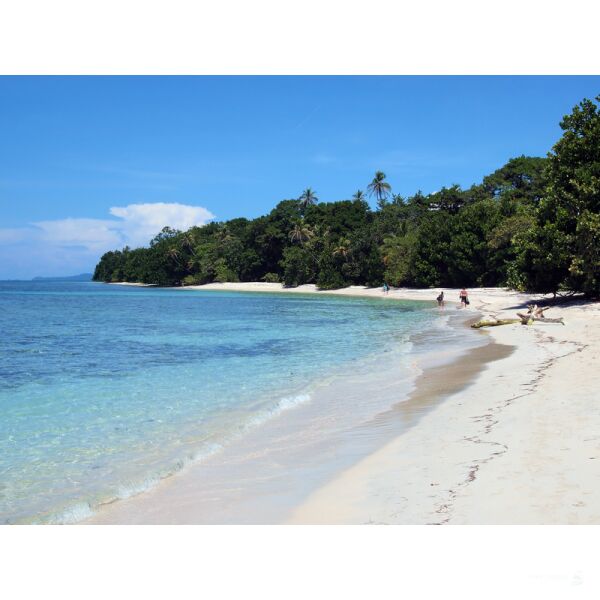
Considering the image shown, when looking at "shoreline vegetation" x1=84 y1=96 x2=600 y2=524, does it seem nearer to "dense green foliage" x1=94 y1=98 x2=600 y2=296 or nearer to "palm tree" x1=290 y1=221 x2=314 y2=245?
"dense green foliage" x1=94 y1=98 x2=600 y2=296

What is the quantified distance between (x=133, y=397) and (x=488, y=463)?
318 inches

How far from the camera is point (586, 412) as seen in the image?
7473mm

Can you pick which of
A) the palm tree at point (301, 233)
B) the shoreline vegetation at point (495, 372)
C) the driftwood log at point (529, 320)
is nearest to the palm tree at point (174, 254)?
the palm tree at point (301, 233)

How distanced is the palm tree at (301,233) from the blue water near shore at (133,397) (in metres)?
57.3

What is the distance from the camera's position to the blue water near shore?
6.88 metres

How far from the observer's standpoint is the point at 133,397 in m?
11.8

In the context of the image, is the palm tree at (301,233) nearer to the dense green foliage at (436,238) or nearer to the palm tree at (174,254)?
the dense green foliage at (436,238)

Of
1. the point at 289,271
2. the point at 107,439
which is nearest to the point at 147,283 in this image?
the point at 289,271

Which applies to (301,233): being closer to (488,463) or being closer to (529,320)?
(529,320)

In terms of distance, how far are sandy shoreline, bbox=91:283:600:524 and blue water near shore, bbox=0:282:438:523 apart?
43.3 inches

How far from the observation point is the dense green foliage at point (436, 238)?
2491 cm

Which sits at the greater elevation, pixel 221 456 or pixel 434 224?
pixel 434 224

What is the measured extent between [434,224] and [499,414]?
50.7 metres
